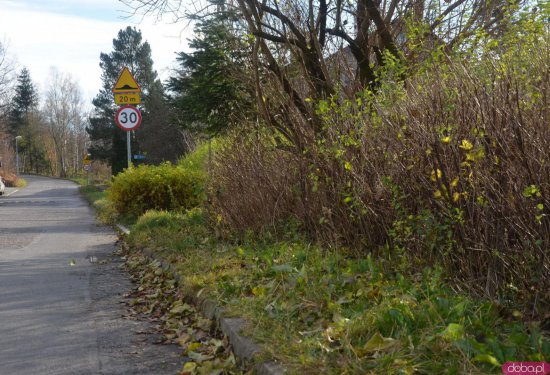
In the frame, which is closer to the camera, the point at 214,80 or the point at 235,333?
the point at 235,333

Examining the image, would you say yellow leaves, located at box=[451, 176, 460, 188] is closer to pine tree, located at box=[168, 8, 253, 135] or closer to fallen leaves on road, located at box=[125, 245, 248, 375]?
fallen leaves on road, located at box=[125, 245, 248, 375]

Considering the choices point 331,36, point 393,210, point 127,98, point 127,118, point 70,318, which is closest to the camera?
point 393,210

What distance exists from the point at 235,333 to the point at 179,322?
1.31m

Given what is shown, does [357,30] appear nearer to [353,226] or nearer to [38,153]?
[353,226]

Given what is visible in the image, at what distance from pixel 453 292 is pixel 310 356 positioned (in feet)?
4.59

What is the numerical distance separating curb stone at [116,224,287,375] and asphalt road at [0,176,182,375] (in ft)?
1.47

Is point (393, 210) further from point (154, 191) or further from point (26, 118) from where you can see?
point (26, 118)

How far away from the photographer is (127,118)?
15.3m

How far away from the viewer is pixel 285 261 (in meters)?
6.49

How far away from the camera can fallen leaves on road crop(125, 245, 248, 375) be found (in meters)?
4.53

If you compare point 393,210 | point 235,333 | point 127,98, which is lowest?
point 235,333

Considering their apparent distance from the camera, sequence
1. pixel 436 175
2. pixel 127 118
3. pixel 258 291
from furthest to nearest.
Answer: pixel 127 118 < pixel 258 291 < pixel 436 175

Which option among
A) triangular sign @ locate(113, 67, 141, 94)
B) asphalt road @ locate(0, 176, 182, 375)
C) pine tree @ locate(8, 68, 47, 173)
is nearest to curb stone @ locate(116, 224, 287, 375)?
asphalt road @ locate(0, 176, 182, 375)

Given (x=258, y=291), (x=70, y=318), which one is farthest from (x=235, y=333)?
(x=70, y=318)
